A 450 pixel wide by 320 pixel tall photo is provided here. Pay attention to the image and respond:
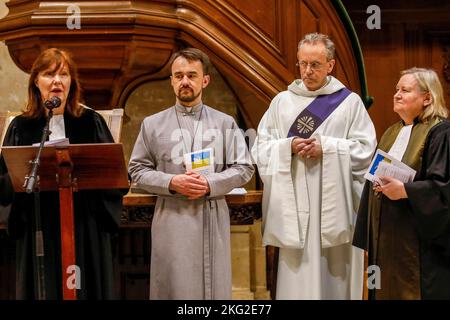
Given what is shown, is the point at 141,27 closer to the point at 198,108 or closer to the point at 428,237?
the point at 198,108

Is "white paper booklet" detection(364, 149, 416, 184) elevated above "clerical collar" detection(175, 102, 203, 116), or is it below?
below

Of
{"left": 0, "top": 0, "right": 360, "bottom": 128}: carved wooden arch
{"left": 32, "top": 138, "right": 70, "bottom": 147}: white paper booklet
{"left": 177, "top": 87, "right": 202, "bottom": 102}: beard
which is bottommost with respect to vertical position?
{"left": 32, "top": 138, "right": 70, "bottom": 147}: white paper booklet

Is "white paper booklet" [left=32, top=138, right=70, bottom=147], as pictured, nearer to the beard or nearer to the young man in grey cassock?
the young man in grey cassock

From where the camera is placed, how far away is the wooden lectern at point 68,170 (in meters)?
3.53

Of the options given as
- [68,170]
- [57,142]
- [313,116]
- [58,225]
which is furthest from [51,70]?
[313,116]

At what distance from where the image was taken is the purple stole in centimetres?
435

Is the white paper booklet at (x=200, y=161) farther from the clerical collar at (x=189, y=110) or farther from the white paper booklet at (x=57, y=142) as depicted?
the white paper booklet at (x=57, y=142)

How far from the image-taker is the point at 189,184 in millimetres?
3926

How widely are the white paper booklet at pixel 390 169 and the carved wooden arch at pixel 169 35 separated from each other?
1379 millimetres

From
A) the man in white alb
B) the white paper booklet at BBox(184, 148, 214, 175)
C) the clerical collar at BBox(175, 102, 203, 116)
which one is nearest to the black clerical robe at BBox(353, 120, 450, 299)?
the man in white alb

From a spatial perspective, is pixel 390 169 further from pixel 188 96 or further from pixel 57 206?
pixel 57 206

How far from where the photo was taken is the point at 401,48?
23.3 ft

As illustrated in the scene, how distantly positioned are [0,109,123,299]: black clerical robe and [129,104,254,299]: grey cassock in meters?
0.23

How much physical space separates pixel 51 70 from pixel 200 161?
0.91m
